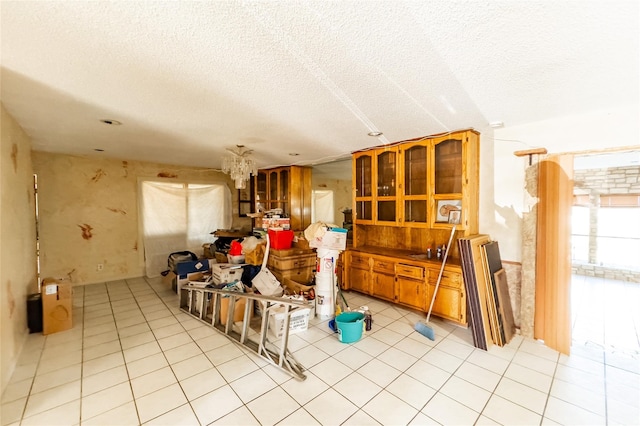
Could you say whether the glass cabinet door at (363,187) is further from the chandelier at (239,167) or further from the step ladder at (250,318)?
the step ladder at (250,318)

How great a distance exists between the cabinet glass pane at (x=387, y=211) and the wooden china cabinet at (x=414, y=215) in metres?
0.02

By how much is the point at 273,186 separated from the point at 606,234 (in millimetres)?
7687

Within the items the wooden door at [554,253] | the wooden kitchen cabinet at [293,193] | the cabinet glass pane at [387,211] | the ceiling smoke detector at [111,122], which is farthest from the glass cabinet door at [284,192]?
the wooden door at [554,253]

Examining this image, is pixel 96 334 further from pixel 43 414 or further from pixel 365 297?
pixel 365 297

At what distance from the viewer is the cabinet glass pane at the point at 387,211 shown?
3.95 metres

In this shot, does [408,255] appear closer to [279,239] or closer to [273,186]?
[279,239]

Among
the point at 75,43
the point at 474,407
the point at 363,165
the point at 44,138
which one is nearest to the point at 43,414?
the point at 75,43

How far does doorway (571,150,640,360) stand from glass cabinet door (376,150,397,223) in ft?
10.1

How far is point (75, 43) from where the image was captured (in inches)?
58.9

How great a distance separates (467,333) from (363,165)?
276 centimetres

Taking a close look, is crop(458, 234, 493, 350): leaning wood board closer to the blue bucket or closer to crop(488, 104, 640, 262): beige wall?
crop(488, 104, 640, 262): beige wall

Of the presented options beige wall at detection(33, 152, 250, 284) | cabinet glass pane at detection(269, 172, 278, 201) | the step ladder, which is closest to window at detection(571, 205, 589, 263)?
cabinet glass pane at detection(269, 172, 278, 201)

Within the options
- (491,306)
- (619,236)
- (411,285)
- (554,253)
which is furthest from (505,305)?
(619,236)

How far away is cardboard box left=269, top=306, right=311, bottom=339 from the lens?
2.89 metres
